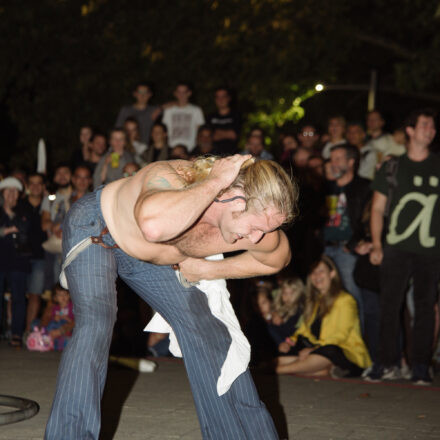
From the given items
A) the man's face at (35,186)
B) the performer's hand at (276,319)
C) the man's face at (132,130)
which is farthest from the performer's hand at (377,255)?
the man's face at (35,186)

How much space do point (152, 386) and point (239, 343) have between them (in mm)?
2725

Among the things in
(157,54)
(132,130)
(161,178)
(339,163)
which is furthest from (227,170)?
(157,54)

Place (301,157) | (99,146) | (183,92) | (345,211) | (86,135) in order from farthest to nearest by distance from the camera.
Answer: (86,135), (183,92), (99,146), (301,157), (345,211)

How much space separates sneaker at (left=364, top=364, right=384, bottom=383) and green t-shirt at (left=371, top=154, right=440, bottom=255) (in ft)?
3.56

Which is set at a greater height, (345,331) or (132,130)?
(132,130)

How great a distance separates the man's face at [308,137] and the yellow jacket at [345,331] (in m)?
2.88

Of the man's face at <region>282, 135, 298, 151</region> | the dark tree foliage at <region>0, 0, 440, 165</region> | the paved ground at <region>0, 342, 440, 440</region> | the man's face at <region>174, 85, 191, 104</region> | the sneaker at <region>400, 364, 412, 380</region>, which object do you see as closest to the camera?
the paved ground at <region>0, 342, 440, 440</region>

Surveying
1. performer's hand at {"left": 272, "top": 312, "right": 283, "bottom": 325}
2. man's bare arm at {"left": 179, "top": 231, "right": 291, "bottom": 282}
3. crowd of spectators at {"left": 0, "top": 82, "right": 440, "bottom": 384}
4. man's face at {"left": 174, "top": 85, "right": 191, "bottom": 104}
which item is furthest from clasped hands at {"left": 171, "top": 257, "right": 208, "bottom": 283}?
man's face at {"left": 174, "top": 85, "right": 191, "bottom": 104}

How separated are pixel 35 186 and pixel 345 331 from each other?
475 cm

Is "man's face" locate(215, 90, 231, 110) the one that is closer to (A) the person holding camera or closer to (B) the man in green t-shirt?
(A) the person holding camera

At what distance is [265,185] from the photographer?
131 inches

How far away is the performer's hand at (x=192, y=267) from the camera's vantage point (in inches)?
154

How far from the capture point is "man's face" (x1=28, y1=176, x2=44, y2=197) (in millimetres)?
10148

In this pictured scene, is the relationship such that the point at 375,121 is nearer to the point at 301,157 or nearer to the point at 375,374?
the point at 301,157
